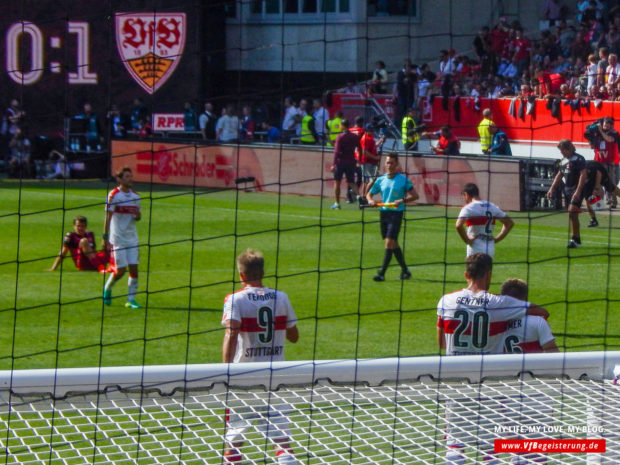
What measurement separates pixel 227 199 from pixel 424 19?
1474 cm

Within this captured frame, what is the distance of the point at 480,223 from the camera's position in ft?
39.8

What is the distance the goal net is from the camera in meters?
4.96

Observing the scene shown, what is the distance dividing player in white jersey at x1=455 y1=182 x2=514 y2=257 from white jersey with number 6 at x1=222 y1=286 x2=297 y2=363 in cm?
538

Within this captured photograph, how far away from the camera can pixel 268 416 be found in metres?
5.21

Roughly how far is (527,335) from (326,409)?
1.93 metres

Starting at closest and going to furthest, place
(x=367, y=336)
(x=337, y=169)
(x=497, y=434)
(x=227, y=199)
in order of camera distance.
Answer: (x=497, y=434)
(x=367, y=336)
(x=337, y=169)
(x=227, y=199)

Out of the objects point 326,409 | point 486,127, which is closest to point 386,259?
point 486,127

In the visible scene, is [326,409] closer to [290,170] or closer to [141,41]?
[141,41]

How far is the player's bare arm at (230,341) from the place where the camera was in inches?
262

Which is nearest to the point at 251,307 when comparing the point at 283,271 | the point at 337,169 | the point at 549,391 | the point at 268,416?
the point at 268,416

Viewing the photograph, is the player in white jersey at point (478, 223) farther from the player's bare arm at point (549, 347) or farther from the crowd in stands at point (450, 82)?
the crowd in stands at point (450, 82)

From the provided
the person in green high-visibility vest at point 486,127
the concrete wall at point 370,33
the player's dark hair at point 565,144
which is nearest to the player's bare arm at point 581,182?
the player's dark hair at point 565,144

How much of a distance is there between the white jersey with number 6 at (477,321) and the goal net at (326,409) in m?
1.09

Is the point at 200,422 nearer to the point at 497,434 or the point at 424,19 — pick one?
the point at 497,434
